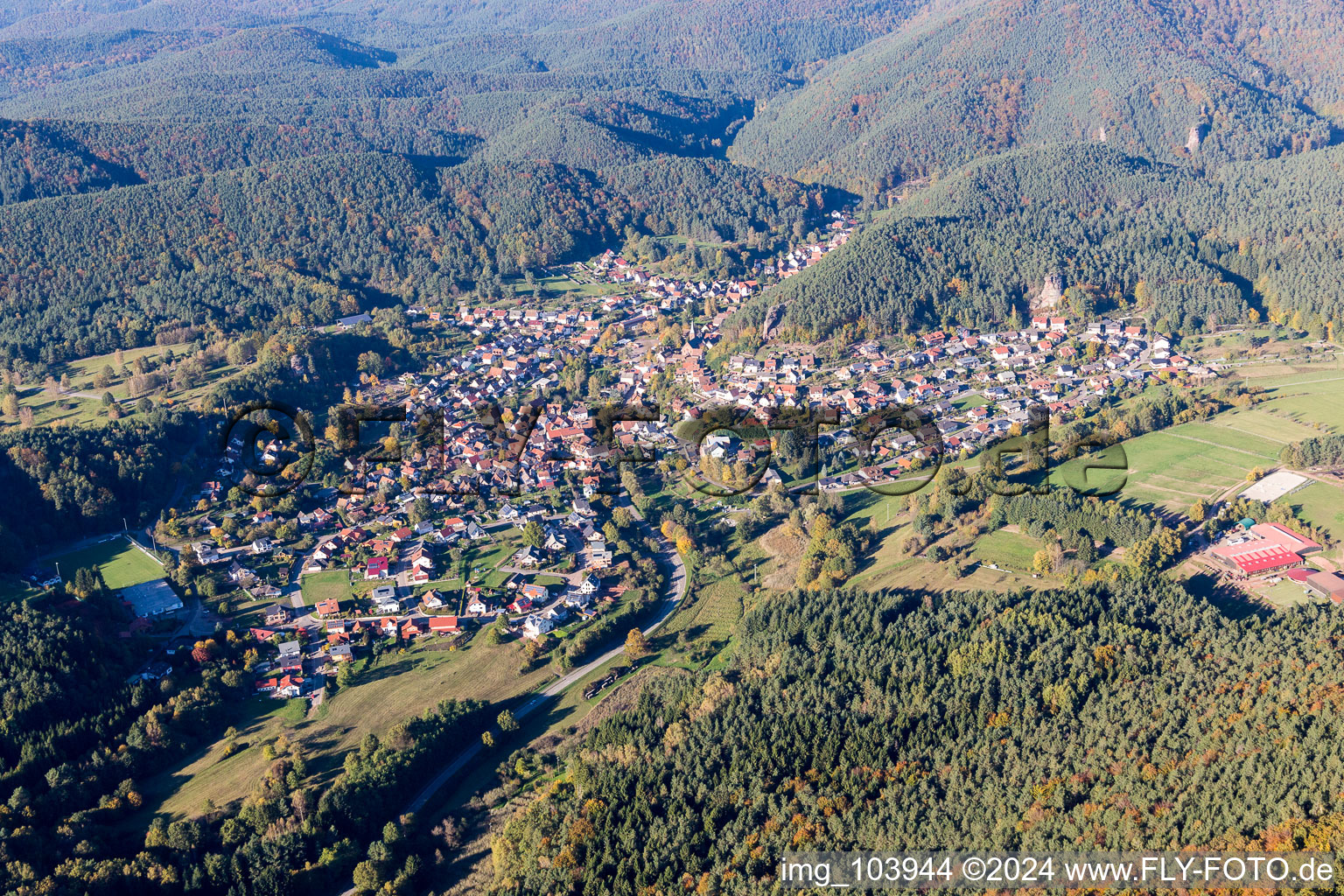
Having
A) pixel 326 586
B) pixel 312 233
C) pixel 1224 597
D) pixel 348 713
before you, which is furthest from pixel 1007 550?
pixel 312 233

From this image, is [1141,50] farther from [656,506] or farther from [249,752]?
[249,752]

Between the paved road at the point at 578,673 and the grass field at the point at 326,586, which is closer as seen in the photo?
the paved road at the point at 578,673

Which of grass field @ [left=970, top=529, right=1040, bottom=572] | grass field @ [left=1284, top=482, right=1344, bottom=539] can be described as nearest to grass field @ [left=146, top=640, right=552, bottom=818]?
grass field @ [left=970, top=529, right=1040, bottom=572]

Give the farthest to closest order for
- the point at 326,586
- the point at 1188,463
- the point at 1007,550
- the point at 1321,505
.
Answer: the point at 1188,463 < the point at 1321,505 < the point at 326,586 < the point at 1007,550

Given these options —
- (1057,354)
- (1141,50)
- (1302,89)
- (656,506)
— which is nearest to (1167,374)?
(1057,354)

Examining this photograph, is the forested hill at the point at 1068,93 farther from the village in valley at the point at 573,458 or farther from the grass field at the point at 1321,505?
the grass field at the point at 1321,505

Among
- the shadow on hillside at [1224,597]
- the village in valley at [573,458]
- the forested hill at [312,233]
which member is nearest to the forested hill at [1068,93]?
the forested hill at [312,233]

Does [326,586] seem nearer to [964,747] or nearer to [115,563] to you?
[115,563]

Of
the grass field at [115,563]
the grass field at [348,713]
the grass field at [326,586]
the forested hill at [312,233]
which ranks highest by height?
the forested hill at [312,233]
